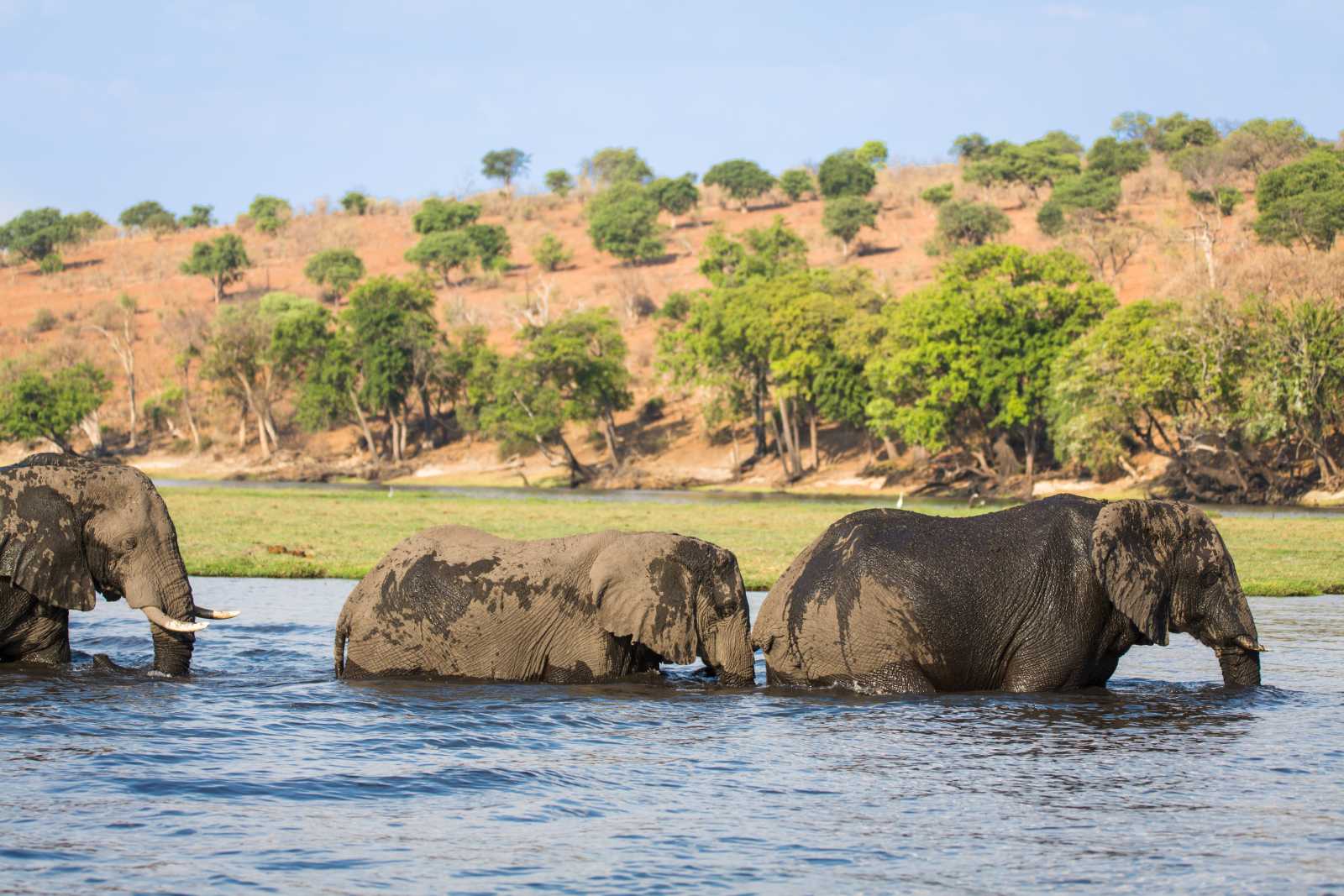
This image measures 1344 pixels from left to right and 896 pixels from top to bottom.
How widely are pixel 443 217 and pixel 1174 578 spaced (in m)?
120

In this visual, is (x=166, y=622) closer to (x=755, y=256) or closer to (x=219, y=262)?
(x=755, y=256)

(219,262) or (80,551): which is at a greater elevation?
(219,262)

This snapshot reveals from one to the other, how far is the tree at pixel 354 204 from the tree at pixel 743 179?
4505cm

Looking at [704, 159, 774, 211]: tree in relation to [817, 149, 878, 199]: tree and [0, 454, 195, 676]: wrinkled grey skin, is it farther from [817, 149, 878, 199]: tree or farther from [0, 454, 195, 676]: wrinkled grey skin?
[0, 454, 195, 676]: wrinkled grey skin

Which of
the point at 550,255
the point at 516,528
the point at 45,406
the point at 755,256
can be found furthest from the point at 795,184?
the point at 516,528

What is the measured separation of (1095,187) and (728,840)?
100748 mm

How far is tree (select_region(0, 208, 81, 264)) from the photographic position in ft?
465

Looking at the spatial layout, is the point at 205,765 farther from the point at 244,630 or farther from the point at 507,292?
the point at 507,292

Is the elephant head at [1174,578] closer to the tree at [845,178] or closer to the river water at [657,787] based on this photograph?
the river water at [657,787]

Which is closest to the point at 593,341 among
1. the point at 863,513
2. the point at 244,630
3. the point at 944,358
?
the point at 944,358

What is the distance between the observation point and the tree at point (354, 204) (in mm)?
160000

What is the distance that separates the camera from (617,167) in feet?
517

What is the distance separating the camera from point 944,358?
198ft

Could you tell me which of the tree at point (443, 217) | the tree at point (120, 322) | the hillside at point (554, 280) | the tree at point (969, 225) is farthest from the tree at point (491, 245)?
the tree at point (969, 225)
